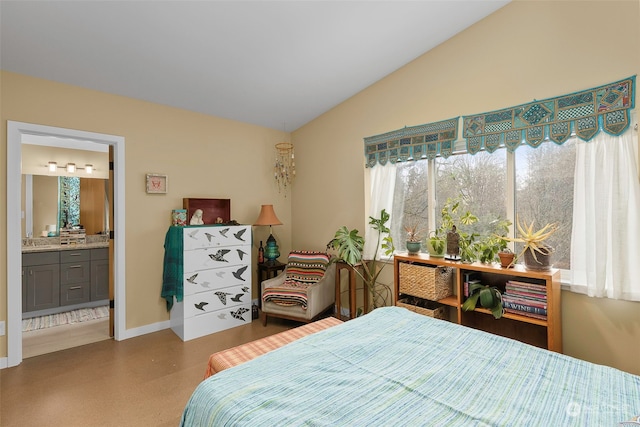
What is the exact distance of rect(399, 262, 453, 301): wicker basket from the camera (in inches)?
98.4

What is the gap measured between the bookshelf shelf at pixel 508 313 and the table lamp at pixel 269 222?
165cm

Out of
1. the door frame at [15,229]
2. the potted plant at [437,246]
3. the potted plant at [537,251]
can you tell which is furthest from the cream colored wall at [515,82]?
the door frame at [15,229]

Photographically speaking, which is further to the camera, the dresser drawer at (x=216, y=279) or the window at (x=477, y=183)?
the dresser drawer at (x=216, y=279)

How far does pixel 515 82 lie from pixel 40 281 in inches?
217

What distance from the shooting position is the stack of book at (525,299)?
6.69ft

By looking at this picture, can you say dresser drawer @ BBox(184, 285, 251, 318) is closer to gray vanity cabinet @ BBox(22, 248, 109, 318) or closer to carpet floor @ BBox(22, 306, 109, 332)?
carpet floor @ BBox(22, 306, 109, 332)

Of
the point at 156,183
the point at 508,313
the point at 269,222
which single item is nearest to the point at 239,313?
the point at 269,222

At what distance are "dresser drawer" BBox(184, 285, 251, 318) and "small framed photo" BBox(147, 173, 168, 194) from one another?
3.86ft

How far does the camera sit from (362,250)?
3.19 meters

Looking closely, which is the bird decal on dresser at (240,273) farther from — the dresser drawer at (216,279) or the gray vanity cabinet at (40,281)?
the gray vanity cabinet at (40,281)

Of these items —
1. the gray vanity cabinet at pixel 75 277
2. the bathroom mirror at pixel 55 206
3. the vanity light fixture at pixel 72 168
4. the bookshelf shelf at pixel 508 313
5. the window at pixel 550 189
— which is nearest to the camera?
the bookshelf shelf at pixel 508 313

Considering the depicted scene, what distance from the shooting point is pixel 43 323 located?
11.5 ft

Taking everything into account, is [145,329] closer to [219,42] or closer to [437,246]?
[219,42]

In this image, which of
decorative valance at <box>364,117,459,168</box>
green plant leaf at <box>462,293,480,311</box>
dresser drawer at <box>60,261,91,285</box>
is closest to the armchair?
decorative valance at <box>364,117,459,168</box>
